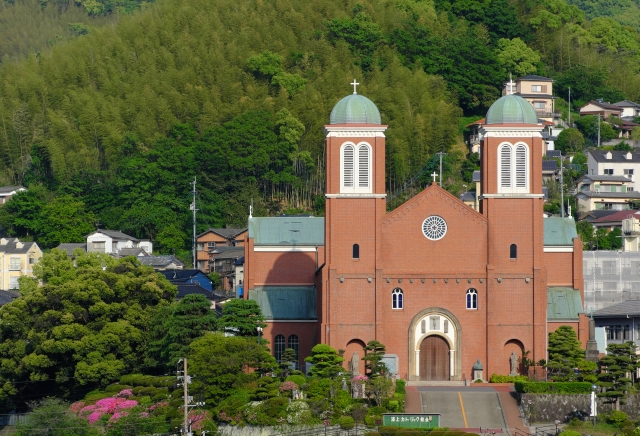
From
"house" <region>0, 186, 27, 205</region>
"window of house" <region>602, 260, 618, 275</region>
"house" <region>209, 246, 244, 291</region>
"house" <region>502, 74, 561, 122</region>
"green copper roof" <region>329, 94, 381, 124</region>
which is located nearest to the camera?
"green copper roof" <region>329, 94, 381, 124</region>

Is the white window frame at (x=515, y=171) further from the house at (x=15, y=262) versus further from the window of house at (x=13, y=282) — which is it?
the window of house at (x=13, y=282)

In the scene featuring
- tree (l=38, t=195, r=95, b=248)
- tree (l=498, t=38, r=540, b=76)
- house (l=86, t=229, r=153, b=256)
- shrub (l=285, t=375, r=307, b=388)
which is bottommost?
shrub (l=285, t=375, r=307, b=388)

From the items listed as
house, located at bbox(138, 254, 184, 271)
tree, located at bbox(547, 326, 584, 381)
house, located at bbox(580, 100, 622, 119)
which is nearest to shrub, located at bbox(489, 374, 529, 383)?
tree, located at bbox(547, 326, 584, 381)

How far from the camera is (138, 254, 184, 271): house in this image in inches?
3310

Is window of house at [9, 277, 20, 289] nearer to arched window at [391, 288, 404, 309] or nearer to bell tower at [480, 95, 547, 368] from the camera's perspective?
arched window at [391, 288, 404, 309]

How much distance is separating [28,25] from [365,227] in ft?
388

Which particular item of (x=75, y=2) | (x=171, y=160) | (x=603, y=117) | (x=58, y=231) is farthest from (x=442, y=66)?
(x=75, y=2)

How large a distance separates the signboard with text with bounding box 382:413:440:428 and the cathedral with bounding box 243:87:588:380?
694 cm

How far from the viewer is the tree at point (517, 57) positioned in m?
114

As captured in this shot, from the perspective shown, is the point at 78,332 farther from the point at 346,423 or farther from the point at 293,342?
the point at 346,423

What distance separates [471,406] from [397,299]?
22.0 feet

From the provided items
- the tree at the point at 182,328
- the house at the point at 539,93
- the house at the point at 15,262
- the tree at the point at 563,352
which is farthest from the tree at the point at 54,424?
the house at the point at 539,93

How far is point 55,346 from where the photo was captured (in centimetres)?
5672

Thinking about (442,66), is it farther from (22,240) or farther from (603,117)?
(22,240)
